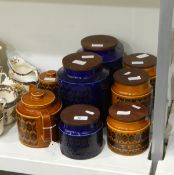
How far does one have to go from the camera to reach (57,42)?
1.27m

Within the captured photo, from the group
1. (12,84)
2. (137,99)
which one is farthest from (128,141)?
(12,84)

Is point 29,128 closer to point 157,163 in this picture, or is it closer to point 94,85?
point 94,85

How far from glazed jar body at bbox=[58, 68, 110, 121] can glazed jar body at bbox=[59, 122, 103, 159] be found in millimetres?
77

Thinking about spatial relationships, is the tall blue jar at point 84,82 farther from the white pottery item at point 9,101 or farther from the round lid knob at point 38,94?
the white pottery item at point 9,101

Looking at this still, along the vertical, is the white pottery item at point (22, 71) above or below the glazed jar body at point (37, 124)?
above

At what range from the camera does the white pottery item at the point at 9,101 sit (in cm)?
112

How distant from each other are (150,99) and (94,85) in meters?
0.16

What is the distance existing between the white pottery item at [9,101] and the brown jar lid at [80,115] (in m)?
0.19

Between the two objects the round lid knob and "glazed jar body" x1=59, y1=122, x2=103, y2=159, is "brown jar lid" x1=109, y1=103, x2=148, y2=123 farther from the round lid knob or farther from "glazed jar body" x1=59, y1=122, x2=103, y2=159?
the round lid knob

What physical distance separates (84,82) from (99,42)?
189 millimetres

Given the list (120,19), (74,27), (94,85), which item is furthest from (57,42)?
(94,85)

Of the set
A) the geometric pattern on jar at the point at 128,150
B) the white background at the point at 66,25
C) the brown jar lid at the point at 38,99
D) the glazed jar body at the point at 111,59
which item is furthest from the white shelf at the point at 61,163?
the white background at the point at 66,25

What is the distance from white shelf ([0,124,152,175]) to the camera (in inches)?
37.4

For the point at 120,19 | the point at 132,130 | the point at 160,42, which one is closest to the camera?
the point at 160,42
